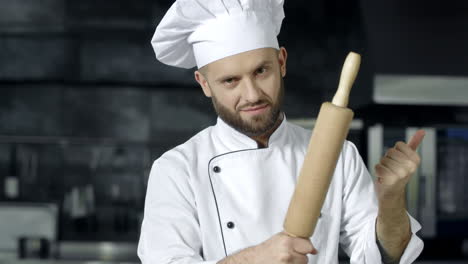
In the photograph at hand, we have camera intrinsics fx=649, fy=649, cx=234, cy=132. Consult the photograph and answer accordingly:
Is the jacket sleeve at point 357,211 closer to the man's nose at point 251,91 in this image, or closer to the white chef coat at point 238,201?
the white chef coat at point 238,201

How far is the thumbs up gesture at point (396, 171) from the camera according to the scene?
74 cm

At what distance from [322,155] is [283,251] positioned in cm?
11

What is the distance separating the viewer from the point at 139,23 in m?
3.04

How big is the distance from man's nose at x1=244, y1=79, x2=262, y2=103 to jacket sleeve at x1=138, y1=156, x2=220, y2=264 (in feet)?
0.63

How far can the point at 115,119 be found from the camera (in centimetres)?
308

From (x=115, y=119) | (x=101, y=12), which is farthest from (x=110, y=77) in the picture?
(x=101, y=12)

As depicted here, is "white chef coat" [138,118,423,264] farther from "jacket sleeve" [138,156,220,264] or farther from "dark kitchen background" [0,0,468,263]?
"dark kitchen background" [0,0,468,263]

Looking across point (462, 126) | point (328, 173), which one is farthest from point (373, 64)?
point (328, 173)

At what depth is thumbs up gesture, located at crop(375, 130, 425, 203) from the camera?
2.43 feet

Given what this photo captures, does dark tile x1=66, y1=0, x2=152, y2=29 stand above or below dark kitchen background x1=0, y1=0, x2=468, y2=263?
above

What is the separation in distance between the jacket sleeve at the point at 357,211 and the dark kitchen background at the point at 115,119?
182 centimetres

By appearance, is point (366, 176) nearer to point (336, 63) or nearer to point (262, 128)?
point (262, 128)

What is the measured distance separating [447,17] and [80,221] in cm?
193

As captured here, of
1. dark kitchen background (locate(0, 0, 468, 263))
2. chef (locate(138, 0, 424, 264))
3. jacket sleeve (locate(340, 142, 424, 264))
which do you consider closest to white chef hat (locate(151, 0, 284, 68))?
chef (locate(138, 0, 424, 264))
